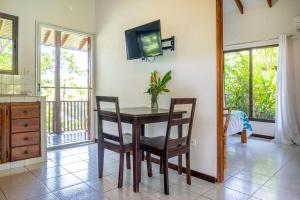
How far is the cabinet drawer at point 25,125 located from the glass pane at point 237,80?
4590mm

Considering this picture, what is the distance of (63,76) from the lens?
16.5ft

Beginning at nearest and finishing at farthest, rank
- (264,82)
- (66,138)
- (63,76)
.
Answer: (66,138)
(63,76)
(264,82)

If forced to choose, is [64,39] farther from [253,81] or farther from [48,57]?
[253,81]

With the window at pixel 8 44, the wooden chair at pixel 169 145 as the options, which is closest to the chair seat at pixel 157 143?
the wooden chair at pixel 169 145

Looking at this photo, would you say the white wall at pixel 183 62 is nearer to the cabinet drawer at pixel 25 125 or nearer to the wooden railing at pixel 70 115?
the cabinet drawer at pixel 25 125

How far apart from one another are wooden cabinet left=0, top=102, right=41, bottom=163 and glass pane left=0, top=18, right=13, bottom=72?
89cm

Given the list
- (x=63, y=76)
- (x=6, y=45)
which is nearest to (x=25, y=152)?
(x=6, y=45)

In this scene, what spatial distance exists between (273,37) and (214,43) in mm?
3096

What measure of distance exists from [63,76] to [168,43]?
122 inches

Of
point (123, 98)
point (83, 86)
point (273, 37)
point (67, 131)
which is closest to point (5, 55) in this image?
point (83, 86)

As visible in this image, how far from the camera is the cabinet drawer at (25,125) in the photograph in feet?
9.60

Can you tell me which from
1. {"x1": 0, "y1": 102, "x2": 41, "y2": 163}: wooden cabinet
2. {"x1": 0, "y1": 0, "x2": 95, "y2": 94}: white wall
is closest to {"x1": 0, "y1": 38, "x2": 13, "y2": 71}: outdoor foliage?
{"x1": 0, "y1": 0, "x2": 95, "y2": 94}: white wall

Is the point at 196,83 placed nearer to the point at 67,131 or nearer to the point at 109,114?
the point at 109,114

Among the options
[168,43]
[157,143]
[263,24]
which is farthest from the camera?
[263,24]
